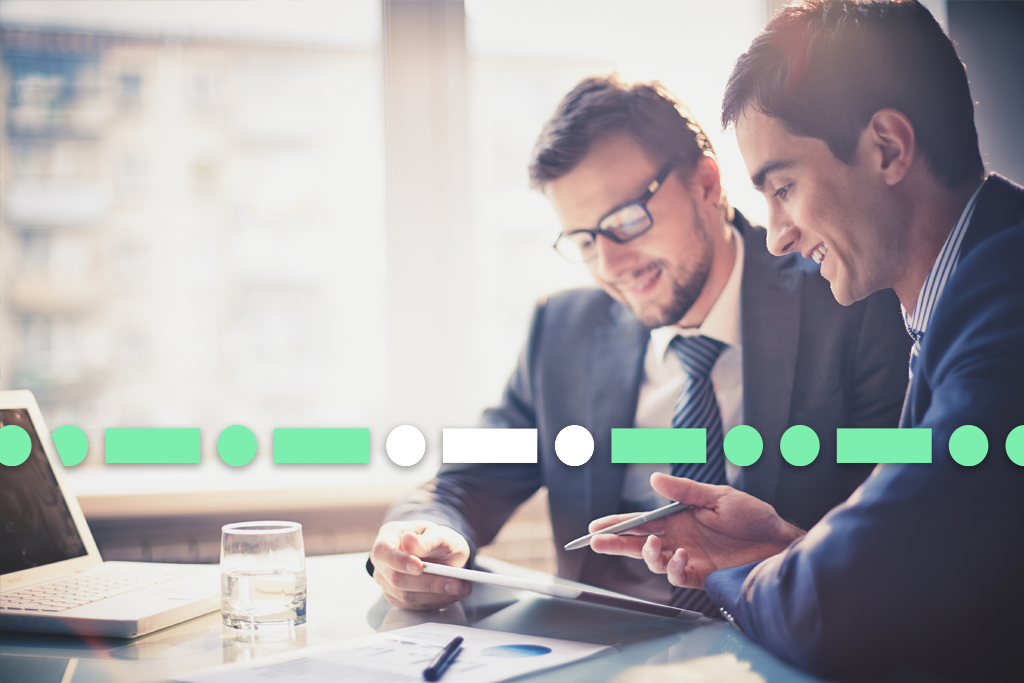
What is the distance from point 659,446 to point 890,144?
1.78 feet

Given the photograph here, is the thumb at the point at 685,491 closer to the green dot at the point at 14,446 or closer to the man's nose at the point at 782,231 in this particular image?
the man's nose at the point at 782,231

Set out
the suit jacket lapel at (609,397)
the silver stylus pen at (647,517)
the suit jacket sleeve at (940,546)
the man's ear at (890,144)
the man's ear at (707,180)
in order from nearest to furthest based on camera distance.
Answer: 1. the suit jacket sleeve at (940,546)
2. the man's ear at (890,144)
3. the silver stylus pen at (647,517)
4. the man's ear at (707,180)
5. the suit jacket lapel at (609,397)

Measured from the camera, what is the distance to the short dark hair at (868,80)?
0.69 metres

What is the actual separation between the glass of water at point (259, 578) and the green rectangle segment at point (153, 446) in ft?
1.23

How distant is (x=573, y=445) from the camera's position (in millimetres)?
1254

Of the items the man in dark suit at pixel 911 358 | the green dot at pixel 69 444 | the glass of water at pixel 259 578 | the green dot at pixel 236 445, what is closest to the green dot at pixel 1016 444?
the man in dark suit at pixel 911 358

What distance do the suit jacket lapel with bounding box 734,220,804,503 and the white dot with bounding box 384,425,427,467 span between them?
573 millimetres

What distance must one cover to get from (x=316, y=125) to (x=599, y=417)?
1.04m

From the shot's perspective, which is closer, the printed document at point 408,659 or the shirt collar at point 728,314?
the printed document at point 408,659

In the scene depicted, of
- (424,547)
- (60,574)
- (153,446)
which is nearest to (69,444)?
(153,446)

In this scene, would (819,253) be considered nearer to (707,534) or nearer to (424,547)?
(707,534)

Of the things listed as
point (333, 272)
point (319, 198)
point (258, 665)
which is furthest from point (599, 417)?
point (319, 198)

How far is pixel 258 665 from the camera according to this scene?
632mm

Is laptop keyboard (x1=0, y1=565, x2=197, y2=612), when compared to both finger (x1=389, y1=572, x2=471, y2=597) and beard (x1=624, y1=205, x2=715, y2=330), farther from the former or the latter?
beard (x1=624, y1=205, x2=715, y2=330)
